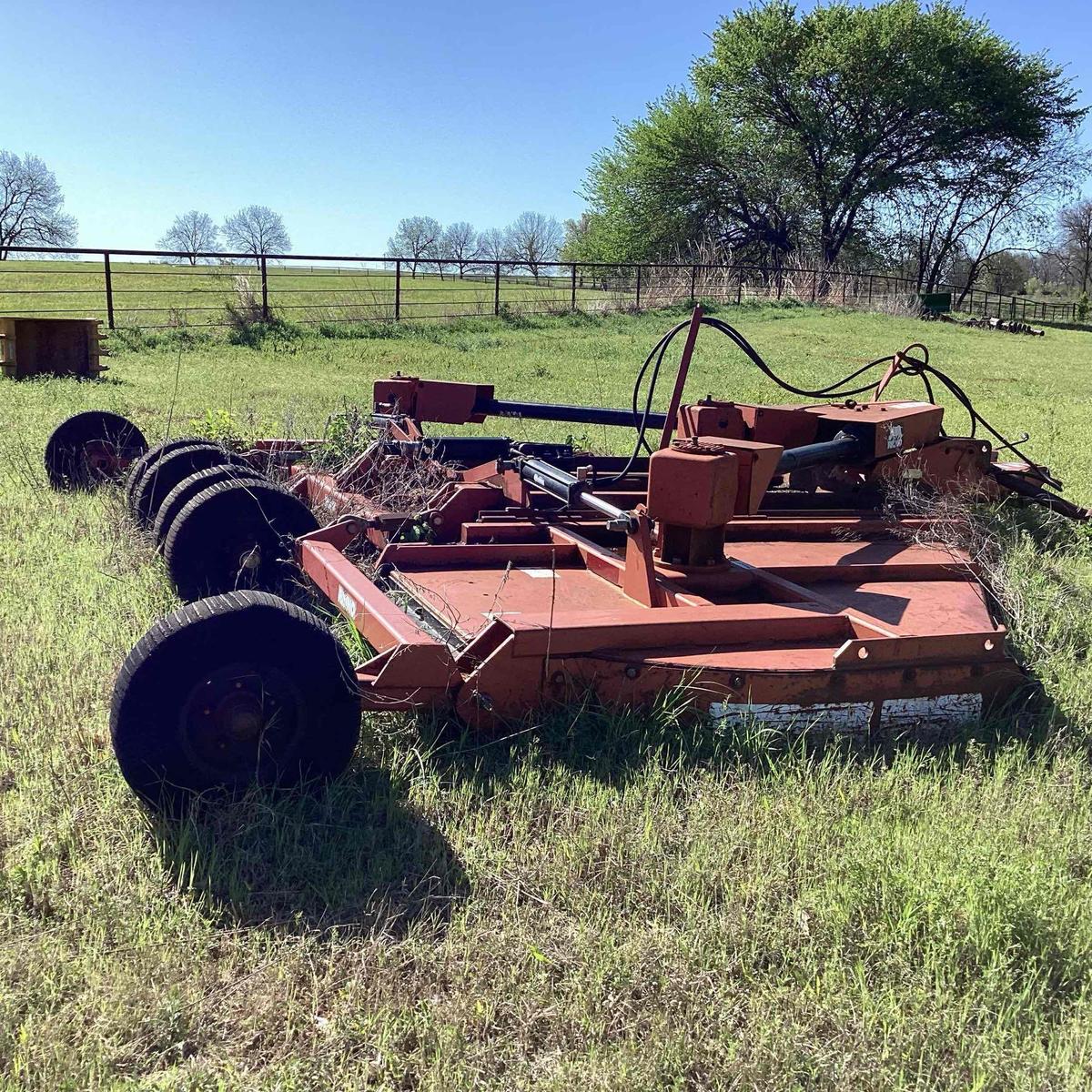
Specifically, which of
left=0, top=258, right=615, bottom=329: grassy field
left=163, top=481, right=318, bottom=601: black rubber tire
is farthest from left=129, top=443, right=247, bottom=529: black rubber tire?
left=0, top=258, right=615, bottom=329: grassy field

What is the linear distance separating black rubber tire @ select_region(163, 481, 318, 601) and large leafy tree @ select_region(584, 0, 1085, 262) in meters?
39.0

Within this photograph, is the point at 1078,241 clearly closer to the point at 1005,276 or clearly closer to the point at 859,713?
the point at 1005,276

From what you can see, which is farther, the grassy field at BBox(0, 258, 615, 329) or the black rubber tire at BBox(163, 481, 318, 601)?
A: the grassy field at BBox(0, 258, 615, 329)

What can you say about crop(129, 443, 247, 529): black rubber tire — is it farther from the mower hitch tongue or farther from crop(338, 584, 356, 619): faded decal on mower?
crop(338, 584, 356, 619): faded decal on mower

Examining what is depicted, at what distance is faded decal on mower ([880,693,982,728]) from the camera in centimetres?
326

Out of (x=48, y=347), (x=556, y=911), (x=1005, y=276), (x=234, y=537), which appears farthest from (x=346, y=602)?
(x=1005, y=276)

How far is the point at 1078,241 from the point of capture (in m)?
67.9

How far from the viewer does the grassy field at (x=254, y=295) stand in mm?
17594

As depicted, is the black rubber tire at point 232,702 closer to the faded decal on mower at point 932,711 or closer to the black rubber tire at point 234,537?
the black rubber tire at point 234,537

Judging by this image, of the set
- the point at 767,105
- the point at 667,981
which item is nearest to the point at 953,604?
the point at 667,981

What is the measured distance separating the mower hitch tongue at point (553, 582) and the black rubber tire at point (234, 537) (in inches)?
0.4

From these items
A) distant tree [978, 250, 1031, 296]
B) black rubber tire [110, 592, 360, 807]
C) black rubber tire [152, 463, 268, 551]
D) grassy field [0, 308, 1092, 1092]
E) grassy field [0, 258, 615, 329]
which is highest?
distant tree [978, 250, 1031, 296]

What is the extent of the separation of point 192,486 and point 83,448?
2287 millimetres

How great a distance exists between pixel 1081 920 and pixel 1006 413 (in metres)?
9.82
